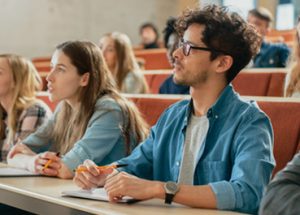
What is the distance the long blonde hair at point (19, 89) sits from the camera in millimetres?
3117

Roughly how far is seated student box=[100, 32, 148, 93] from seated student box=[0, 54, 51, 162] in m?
1.11

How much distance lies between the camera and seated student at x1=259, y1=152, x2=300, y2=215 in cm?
131

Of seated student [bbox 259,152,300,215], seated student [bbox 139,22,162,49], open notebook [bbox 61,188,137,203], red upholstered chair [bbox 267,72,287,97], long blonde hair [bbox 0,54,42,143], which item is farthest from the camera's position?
seated student [bbox 139,22,162,49]

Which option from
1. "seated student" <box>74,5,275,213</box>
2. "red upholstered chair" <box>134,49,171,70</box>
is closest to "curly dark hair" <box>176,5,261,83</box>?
"seated student" <box>74,5,275,213</box>

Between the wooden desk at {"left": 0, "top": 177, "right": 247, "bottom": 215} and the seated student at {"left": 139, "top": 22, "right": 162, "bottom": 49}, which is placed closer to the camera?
the wooden desk at {"left": 0, "top": 177, "right": 247, "bottom": 215}

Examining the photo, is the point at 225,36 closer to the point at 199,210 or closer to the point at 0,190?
the point at 199,210

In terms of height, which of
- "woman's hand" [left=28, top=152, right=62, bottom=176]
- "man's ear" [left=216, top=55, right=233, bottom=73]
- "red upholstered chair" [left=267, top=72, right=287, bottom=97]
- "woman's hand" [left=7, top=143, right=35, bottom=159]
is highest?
"man's ear" [left=216, top=55, right=233, bottom=73]

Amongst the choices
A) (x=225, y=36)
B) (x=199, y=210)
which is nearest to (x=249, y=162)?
(x=199, y=210)

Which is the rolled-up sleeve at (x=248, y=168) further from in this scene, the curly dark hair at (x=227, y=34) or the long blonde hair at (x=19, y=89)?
the long blonde hair at (x=19, y=89)

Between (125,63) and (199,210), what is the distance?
2.92 m

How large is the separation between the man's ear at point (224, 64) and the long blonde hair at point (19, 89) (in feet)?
4.60

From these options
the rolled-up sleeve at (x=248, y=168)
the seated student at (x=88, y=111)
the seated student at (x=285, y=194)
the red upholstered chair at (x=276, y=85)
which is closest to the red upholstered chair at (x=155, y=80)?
the red upholstered chair at (x=276, y=85)

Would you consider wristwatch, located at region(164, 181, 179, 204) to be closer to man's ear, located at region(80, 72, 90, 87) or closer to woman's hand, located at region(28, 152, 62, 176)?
woman's hand, located at region(28, 152, 62, 176)

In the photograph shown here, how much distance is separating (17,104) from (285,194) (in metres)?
2.04
